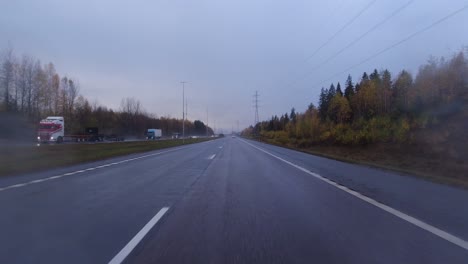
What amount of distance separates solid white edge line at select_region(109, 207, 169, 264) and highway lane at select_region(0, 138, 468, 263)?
83 mm

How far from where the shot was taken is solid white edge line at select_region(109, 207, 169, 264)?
5393mm

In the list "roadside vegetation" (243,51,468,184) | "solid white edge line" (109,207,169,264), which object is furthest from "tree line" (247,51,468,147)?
"solid white edge line" (109,207,169,264)

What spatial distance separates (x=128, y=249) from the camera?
19.1 ft

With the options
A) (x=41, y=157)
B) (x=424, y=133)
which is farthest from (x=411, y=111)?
(x=41, y=157)

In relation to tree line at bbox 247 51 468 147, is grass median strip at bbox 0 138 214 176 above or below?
below

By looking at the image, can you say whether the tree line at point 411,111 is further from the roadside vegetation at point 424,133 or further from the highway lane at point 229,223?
the highway lane at point 229,223

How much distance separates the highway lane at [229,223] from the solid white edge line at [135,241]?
0.08 meters

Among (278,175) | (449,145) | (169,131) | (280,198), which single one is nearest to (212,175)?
(278,175)

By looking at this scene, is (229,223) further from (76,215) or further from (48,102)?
(48,102)

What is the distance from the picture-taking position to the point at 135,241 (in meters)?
6.26

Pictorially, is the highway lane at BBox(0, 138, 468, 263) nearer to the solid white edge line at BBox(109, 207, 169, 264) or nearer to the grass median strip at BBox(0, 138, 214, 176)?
the solid white edge line at BBox(109, 207, 169, 264)

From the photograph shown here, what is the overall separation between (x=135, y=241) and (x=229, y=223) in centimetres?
202

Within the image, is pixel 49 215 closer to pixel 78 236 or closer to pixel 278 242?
pixel 78 236

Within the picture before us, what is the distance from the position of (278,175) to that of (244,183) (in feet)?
10.3
